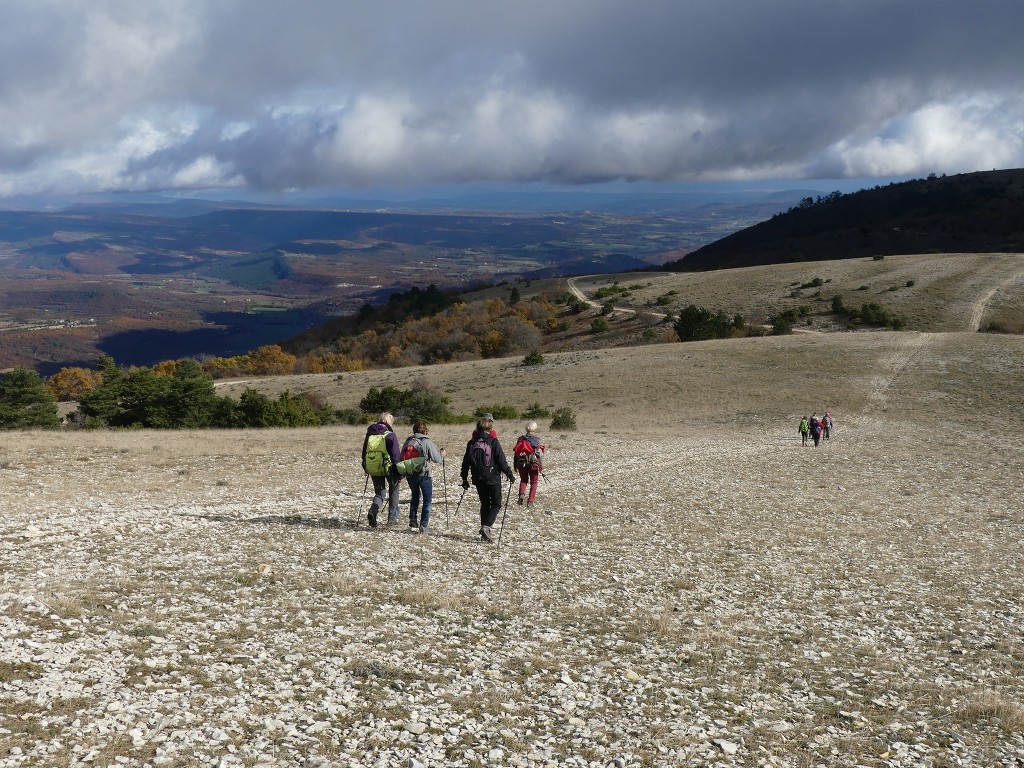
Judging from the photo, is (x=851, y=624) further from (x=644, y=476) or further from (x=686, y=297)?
(x=686, y=297)

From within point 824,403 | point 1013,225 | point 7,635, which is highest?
point 1013,225

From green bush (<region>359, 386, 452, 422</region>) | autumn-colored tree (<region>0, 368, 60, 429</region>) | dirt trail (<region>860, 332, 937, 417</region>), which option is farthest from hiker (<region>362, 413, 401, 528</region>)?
dirt trail (<region>860, 332, 937, 417</region>)

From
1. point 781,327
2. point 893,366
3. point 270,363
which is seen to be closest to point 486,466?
point 893,366

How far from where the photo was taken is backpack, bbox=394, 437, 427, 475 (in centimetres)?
1564

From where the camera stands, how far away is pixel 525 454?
19.5 meters

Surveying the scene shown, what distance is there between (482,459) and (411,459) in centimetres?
148

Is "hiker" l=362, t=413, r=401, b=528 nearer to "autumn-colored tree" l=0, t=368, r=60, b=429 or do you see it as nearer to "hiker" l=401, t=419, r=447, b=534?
"hiker" l=401, t=419, r=447, b=534

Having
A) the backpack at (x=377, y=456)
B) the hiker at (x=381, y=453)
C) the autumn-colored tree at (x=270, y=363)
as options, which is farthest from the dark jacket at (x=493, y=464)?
the autumn-colored tree at (x=270, y=363)

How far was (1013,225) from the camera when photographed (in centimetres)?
15012

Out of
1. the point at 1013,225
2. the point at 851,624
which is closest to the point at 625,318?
the point at 851,624

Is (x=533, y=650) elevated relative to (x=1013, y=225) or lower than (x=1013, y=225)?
lower

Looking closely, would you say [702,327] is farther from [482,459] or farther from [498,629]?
[498,629]

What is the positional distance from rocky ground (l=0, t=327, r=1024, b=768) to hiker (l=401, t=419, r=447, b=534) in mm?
628

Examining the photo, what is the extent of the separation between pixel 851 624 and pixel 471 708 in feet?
23.2
